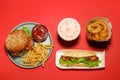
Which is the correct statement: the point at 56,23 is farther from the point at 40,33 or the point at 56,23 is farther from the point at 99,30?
the point at 99,30

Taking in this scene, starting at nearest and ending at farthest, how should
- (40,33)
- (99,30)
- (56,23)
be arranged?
(99,30), (40,33), (56,23)

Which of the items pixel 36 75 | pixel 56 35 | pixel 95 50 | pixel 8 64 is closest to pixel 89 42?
pixel 95 50

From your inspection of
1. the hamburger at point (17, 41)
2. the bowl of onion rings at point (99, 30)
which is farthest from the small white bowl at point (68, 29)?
the hamburger at point (17, 41)

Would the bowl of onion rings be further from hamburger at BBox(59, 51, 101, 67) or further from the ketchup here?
the ketchup

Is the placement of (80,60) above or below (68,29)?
below

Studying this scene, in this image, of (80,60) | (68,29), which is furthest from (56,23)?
(80,60)

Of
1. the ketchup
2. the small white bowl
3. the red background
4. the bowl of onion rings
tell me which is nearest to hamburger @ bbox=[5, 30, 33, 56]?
the ketchup
